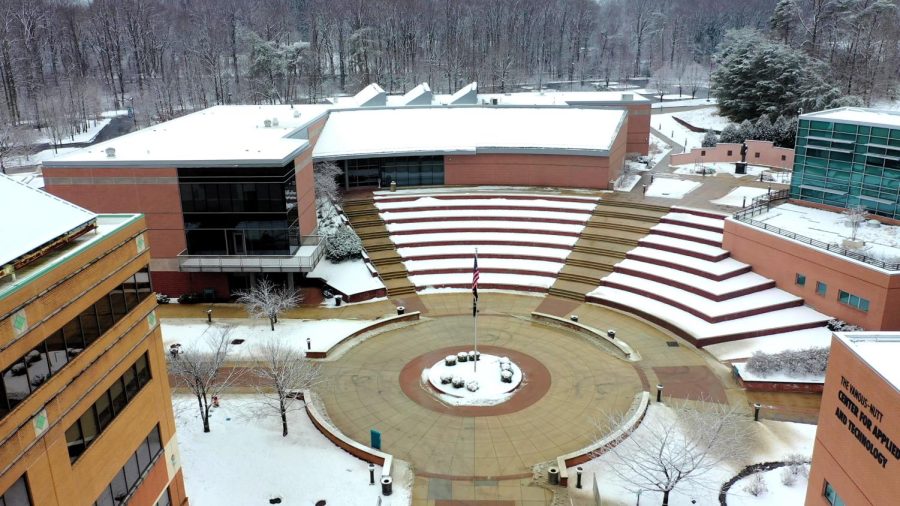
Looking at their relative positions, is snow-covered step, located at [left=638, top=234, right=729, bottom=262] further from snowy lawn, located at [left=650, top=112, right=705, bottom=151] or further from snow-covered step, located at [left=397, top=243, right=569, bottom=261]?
snowy lawn, located at [left=650, top=112, right=705, bottom=151]

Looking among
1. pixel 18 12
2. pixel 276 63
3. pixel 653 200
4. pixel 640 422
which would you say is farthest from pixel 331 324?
pixel 18 12

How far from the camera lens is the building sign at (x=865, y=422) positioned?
15.4 m

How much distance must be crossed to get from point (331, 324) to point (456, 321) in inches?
257

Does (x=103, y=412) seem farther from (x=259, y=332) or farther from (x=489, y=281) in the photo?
(x=489, y=281)

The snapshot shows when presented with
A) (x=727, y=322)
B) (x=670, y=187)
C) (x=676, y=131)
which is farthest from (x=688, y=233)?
(x=676, y=131)

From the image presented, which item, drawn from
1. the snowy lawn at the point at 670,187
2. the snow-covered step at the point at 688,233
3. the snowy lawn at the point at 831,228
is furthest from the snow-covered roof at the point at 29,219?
the snowy lawn at the point at 670,187

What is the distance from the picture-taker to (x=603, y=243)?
41906 mm

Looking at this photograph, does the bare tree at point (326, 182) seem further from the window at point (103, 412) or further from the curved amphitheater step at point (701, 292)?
the window at point (103, 412)

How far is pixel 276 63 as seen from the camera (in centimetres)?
9725

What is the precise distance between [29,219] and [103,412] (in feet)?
16.2

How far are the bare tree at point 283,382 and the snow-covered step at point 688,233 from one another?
2360 centimetres

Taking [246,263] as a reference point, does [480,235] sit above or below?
below

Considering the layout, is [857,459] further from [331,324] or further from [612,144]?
[612,144]

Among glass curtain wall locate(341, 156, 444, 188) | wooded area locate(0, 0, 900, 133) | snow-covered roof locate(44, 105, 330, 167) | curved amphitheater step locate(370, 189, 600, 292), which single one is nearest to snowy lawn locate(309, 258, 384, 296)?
curved amphitheater step locate(370, 189, 600, 292)
